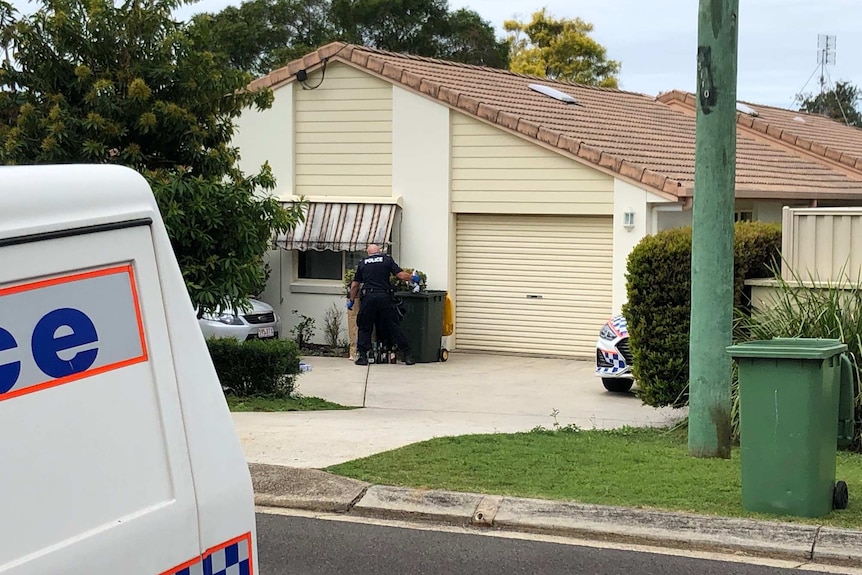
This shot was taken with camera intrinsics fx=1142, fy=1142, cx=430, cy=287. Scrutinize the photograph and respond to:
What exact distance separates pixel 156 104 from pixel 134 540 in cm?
1001

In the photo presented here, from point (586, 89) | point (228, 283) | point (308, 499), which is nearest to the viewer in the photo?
point (308, 499)

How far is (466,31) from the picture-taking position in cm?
4778

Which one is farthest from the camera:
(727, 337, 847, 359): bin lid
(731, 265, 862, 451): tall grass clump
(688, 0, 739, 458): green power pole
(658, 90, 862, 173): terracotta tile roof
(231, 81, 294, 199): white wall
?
(658, 90, 862, 173): terracotta tile roof

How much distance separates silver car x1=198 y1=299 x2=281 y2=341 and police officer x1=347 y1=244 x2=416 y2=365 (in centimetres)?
175

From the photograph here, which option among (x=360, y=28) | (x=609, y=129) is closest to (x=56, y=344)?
(x=609, y=129)

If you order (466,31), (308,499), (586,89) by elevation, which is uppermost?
(466,31)

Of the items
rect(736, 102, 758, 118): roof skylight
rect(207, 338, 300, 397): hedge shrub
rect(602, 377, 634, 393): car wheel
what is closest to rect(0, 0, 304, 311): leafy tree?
rect(207, 338, 300, 397): hedge shrub

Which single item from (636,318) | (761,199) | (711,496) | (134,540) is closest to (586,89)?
(761,199)

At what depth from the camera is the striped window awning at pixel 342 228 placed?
1883cm

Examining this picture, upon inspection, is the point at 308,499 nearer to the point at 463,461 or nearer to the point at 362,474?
the point at 362,474

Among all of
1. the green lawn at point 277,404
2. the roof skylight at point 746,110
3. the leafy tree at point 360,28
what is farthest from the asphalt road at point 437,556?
the leafy tree at point 360,28

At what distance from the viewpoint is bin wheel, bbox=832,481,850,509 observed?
24.1 ft

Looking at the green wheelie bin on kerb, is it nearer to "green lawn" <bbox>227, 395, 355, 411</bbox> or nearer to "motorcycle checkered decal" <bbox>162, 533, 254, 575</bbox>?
"motorcycle checkered decal" <bbox>162, 533, 254, 575</bbox>

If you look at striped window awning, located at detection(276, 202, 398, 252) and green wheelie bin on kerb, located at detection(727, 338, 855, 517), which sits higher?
striped window awning, located at detection(276, 202, 398, 252)
